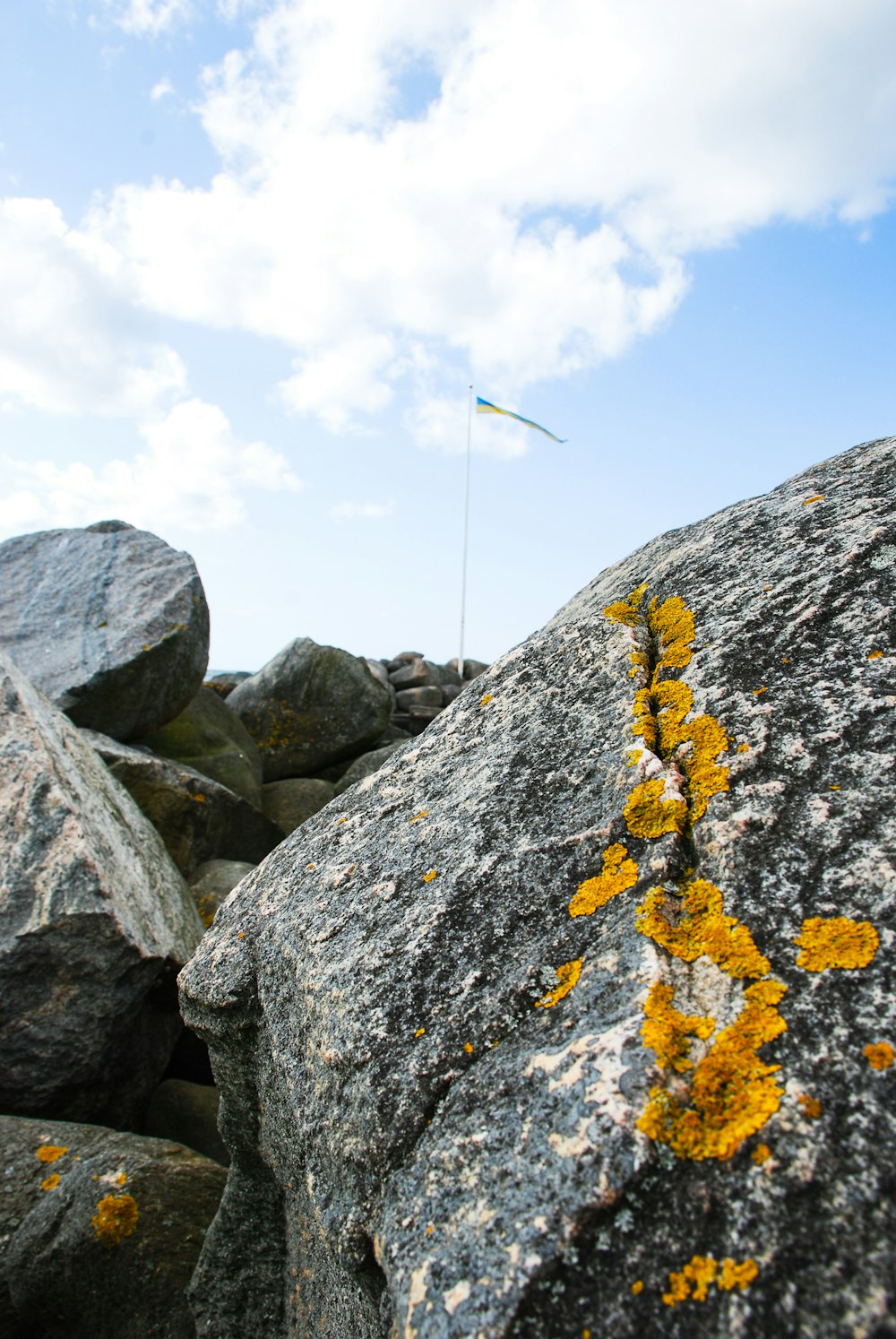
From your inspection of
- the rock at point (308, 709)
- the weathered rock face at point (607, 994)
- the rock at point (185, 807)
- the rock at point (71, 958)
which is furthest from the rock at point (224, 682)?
the weathered rock face at point (607, 994)

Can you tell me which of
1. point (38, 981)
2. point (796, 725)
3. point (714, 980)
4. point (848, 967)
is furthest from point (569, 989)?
point (38, 981)

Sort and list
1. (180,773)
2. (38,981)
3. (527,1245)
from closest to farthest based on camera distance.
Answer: (527,1245) < (38,981) < (180,773)

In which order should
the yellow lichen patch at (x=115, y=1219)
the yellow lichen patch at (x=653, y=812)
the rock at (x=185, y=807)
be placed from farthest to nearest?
the rock at (x=185, y=807) < the yellow lichen patch at (x=115, y=1219) < the yellow lichen patch at (x=653, y=812)

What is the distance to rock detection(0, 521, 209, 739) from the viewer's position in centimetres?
1007

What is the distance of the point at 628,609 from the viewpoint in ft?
14.3

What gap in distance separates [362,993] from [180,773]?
7072mm

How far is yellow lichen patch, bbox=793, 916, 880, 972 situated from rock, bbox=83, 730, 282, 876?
7733 millimetres

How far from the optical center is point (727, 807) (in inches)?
107

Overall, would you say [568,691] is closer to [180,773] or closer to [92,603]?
[180,773]

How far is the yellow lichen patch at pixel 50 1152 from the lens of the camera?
4.54m

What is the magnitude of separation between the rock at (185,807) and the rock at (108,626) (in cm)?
67

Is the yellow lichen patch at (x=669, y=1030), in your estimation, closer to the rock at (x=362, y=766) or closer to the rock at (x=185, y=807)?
the rock at (x=185, y=807)

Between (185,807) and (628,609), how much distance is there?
6.44m

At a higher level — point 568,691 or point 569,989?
point 568,691
